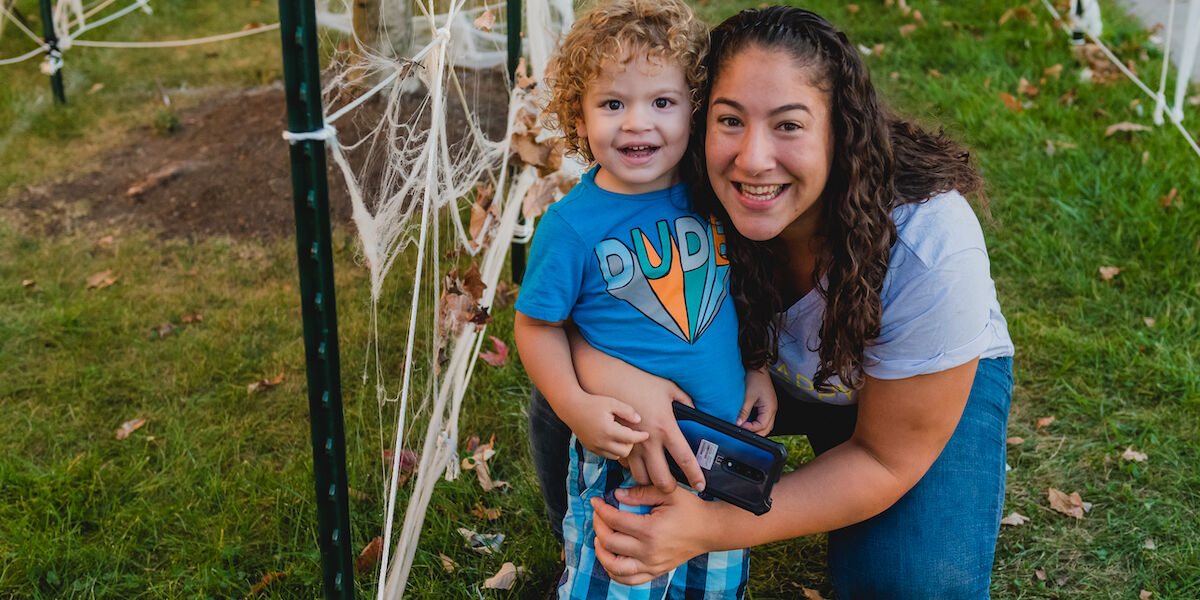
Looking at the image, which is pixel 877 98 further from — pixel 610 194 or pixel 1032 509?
pixel 1032 509

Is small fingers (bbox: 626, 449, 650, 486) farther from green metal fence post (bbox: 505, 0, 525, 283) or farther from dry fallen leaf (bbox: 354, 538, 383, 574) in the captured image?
green metal fence post (bbox: 505, 0, 525, 283)

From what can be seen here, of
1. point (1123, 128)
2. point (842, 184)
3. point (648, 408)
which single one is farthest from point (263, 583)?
point (1123, 128)

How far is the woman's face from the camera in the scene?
1582mm

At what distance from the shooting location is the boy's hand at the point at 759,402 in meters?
1.97

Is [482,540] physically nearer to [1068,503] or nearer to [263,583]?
[263,583]

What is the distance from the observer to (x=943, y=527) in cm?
196

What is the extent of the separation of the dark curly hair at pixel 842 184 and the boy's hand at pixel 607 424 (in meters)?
0.32

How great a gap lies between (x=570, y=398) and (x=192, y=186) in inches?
127

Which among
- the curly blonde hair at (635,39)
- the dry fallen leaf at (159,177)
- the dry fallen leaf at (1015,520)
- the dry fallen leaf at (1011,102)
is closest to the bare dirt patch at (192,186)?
the dry fallen leaf at (159,177)

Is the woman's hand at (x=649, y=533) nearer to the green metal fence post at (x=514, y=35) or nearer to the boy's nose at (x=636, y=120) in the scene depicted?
the boy's nose at (x=636, y=120)

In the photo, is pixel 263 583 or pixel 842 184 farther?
pixel 263 583

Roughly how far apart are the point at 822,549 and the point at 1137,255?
206 cm

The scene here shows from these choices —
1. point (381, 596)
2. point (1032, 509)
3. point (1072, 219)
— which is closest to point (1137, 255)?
point (1072, 219)

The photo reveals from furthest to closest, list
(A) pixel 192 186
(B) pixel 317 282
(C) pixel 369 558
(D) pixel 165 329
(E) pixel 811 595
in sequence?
(A) pixel 192 186
(D) pixel 165 329
(E) pixel 811 595
(C) pixel 369 558
(B) pixel 317 282
